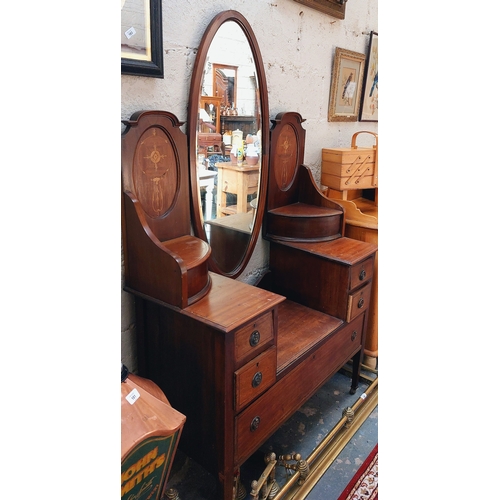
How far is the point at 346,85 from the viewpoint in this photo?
224cm

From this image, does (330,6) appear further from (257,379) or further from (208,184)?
(257,379)

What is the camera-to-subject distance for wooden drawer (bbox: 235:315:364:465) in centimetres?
129

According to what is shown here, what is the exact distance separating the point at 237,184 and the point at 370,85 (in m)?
1.25

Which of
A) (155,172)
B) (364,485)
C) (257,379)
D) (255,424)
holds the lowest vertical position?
(364,485)

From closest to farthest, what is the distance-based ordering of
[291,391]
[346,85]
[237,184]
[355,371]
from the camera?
[291,391] < [237,184] < [355,371] < [346,85]

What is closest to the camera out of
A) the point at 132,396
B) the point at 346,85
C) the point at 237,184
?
the point at 132,396

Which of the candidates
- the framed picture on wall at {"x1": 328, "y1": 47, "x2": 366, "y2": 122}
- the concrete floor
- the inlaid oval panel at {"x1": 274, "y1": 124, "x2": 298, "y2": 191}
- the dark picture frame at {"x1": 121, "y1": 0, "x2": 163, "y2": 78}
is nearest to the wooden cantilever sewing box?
the dark picture frame at {"x1": 121, "y1": 0, "x2": 163, "y2": 78}

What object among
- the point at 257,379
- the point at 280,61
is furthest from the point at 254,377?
the point at 280,61

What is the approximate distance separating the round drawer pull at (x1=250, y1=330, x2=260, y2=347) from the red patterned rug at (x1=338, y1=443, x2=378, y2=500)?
711 millimetres
